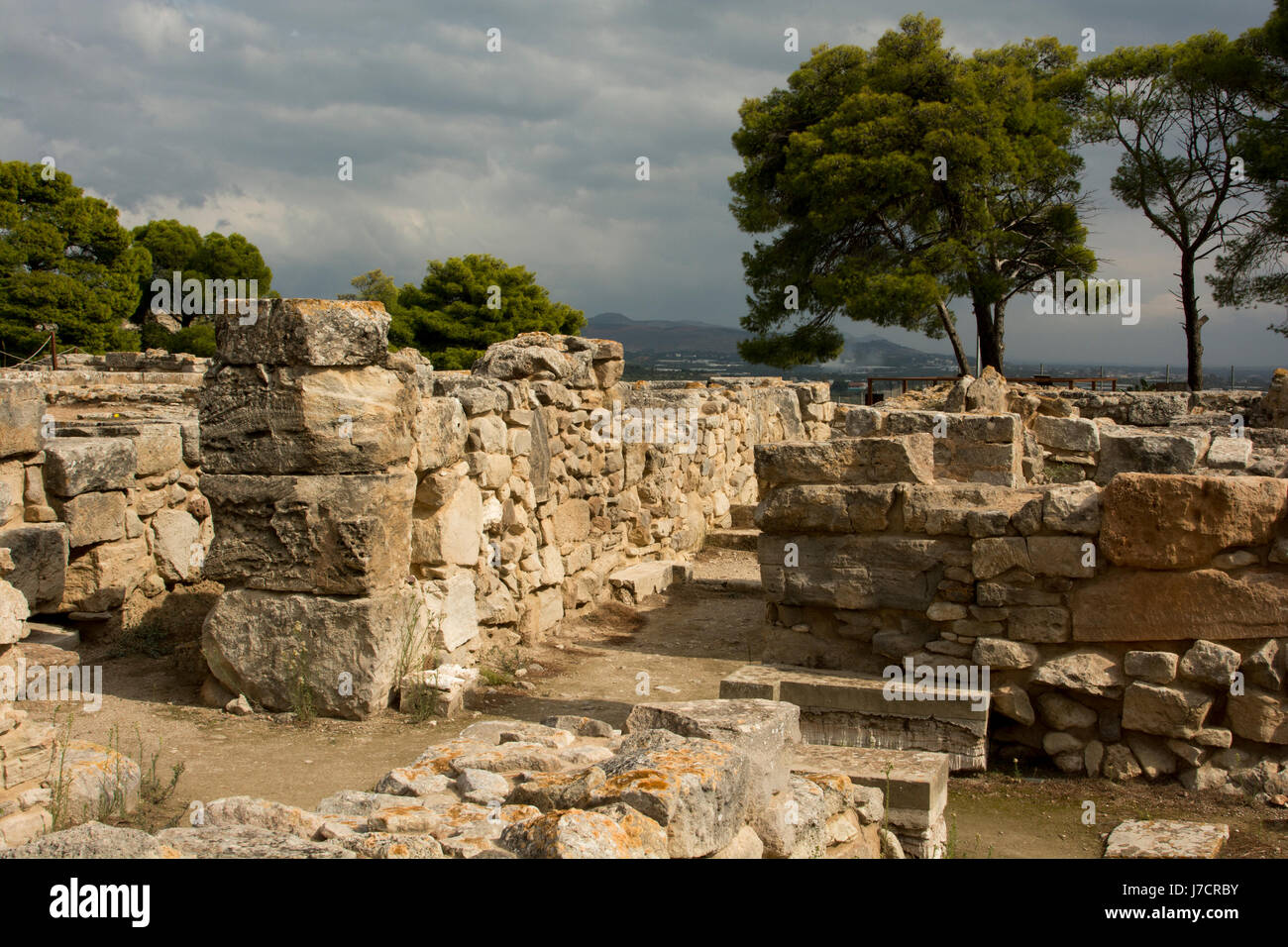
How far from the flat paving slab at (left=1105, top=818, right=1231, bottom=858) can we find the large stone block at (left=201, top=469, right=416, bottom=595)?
3.77 m

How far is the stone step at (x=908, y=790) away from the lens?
4.21 m

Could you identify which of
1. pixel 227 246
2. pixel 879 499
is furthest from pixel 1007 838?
pixel 227 246

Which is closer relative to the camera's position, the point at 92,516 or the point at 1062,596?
the point at 1062,596

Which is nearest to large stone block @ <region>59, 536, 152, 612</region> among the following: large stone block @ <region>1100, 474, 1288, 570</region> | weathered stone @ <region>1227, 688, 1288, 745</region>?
large stone block @ <region>1100, 474, 1288, 570</region>

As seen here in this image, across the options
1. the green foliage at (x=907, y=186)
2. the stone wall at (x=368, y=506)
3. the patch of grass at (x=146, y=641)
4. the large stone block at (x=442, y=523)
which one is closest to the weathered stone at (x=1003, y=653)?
the stone wall at (x=368, y=506)

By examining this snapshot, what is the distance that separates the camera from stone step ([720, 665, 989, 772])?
5.06m

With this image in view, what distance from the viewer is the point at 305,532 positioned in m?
5.39

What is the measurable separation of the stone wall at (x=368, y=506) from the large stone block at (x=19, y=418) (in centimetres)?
154

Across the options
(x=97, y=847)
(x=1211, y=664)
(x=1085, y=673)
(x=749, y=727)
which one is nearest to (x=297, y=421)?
(x=749, y=727)

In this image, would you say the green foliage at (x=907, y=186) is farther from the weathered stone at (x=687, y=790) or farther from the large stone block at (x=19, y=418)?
the weathered stone at (x=687, y=790)

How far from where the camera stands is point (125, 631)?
672 cm

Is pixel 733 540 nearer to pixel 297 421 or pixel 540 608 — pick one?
pixel 540 608

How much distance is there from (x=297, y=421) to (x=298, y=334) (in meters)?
0.46

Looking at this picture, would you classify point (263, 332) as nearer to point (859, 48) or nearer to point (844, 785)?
point (844, 785)
